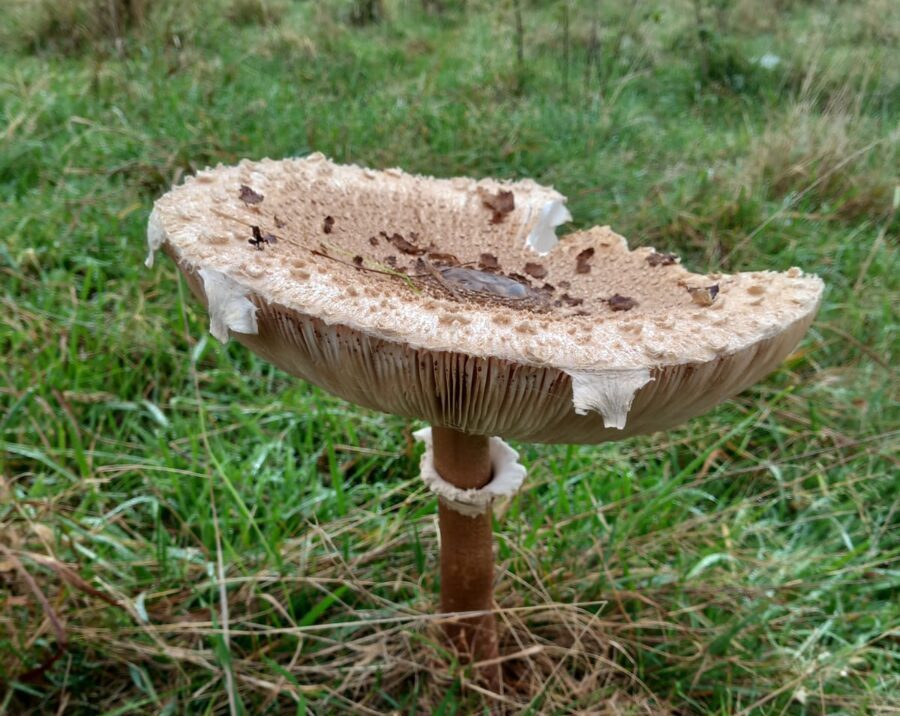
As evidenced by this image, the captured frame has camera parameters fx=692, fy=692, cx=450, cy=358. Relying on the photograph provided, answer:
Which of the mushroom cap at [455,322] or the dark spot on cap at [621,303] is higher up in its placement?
the mushroom cap at [455,322]

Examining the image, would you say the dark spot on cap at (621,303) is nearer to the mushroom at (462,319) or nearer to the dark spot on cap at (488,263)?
the mushroom at (462,319)

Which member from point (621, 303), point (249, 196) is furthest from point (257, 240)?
point (621, 303)

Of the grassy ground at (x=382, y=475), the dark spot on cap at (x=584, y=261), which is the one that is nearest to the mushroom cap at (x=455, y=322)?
the dark spot on cap at (x=584, y=261)

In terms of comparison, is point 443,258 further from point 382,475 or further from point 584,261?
point 382,475

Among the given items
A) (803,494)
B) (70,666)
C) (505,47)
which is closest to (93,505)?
(70,666)

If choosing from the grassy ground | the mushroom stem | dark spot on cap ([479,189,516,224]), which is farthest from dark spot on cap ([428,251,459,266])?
the grassy ground

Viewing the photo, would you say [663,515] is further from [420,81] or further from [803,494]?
[420,81]

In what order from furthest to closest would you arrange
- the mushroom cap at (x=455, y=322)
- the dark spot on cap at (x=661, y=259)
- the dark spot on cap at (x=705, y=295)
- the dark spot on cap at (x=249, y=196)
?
the dark spot on cap at (x=661, y=259) < the dark spot on cap at (x=249, y=196) < the dark spot on cap at (x=705, y=295) < the mushroom cap at (x=455, y=322)
